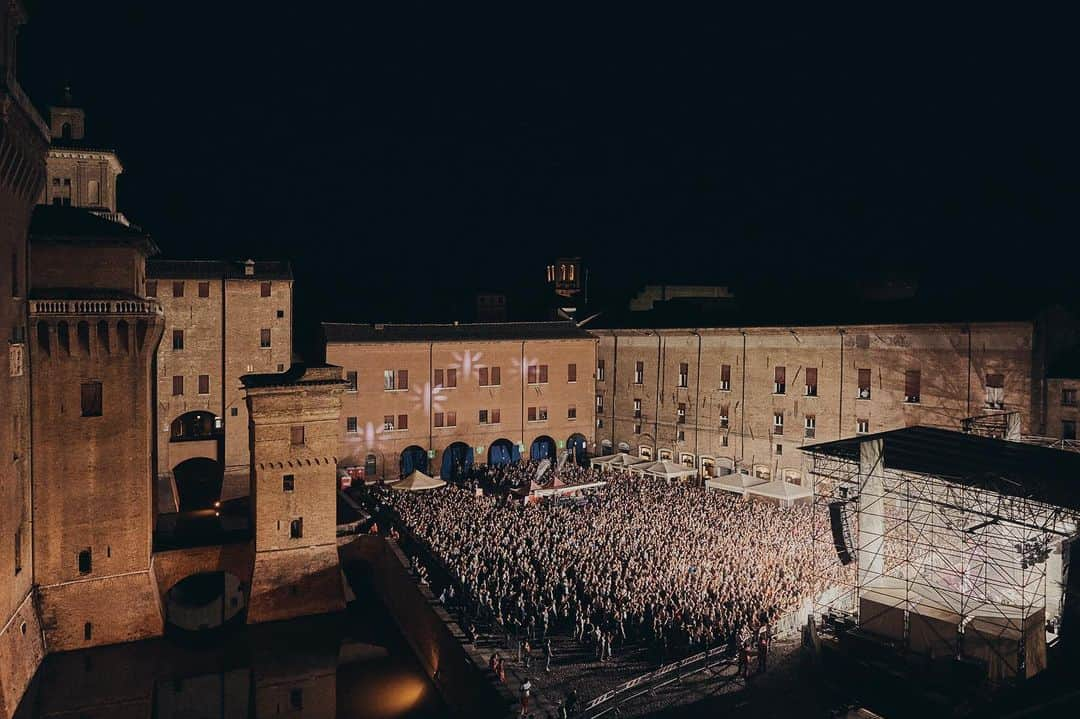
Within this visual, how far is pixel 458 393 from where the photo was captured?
1633 inches

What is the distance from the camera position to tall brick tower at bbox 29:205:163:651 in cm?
2236

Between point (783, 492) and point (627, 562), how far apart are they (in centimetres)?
984

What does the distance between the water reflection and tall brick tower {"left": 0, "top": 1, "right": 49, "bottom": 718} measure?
1294mm

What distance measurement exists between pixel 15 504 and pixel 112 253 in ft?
25.2

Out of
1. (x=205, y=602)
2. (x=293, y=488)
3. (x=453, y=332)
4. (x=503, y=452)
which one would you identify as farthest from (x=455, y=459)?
(x=293, y=488)

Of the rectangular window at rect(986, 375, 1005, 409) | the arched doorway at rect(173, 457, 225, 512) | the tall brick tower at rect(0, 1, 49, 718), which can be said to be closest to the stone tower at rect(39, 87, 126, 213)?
the arched doorway at rect(173, 457, 225, 512)

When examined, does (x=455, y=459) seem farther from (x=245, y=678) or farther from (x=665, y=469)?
(x=245, y=678)

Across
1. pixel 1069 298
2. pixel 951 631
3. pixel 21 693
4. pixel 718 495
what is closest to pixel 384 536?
pixel 21 693

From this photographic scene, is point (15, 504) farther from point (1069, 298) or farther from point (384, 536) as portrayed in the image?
point (1069, 298)

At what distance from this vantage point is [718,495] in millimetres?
33250

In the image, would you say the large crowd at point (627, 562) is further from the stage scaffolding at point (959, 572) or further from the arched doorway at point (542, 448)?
the arched doorway at point (542, 448)

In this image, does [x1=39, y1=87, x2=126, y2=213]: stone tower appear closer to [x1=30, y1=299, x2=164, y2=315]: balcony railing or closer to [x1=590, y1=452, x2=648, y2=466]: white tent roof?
[x1=30, y1=299, x2=164, y2=315]: balcony railing

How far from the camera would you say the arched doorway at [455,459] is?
41031 mm

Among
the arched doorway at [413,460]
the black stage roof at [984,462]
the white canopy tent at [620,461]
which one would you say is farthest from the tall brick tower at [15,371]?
the white canopy tent at [620,461]
